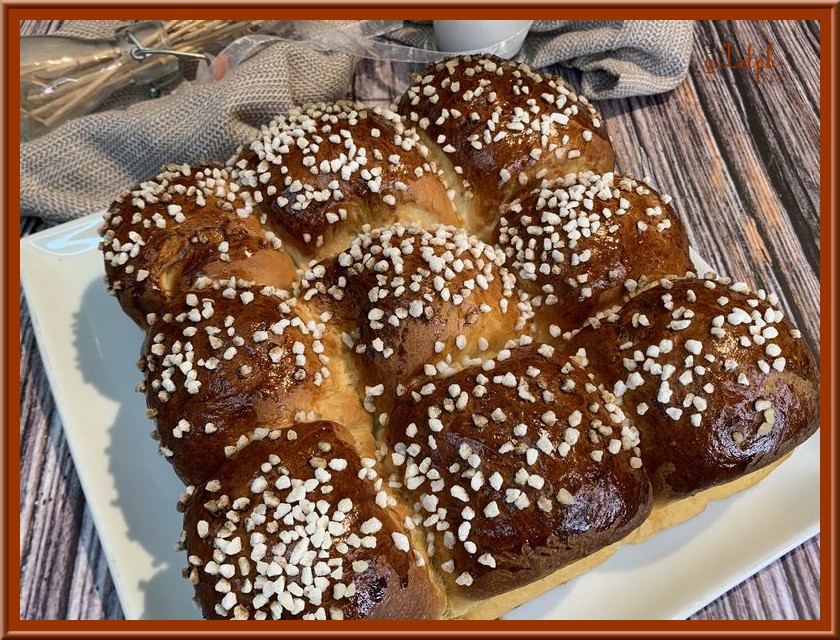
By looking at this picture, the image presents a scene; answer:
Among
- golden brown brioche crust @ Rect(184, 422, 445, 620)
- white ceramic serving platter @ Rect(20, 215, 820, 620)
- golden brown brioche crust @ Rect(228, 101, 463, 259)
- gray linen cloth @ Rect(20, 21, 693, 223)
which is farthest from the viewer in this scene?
gray linen cloth @ Rect(20, 21, 693, 223)

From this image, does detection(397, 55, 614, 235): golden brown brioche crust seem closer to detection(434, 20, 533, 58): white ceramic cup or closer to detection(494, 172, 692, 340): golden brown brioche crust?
detection(494, 172, 692, 340): golden brown brioche crust

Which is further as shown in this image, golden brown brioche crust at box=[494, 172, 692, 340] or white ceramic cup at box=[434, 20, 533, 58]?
white ceramic cup at box=[434, 20, 533, 58]

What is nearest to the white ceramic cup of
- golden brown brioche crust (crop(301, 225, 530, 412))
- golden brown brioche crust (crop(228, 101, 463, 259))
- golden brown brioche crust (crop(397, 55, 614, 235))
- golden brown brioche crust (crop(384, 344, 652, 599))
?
golden brown brioche crust (crop(397, 55, 614, 235))

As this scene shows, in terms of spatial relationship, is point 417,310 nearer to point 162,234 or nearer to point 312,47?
point 162,234

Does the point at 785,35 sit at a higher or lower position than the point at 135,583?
higher

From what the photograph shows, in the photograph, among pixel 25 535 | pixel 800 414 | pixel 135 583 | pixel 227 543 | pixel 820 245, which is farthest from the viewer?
pixel 820 245

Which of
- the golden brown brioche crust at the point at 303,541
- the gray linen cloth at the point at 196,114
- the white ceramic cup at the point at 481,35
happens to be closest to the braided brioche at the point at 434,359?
the golden brown brioche crust at the point at 303,541

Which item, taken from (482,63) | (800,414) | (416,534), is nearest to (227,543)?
(416,534)
